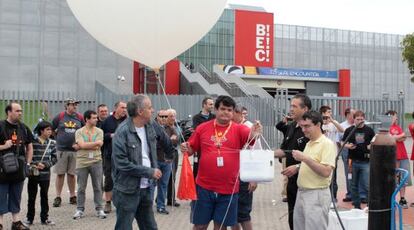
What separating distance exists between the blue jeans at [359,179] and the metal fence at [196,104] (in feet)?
32.9

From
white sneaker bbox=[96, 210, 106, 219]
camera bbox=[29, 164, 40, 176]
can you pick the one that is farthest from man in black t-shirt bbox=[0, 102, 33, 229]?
white sneaker bbox=[96, 210, 106, 219]

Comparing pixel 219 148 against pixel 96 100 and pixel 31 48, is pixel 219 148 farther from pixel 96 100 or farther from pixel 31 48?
pixel 31 48

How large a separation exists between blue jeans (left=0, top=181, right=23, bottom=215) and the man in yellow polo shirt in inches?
161

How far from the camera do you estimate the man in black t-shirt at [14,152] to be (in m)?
6.96

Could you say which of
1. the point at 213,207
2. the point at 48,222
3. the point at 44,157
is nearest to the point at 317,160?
the point at 213,207

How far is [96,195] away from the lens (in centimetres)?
853

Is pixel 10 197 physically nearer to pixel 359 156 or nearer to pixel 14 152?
pixel 14 152

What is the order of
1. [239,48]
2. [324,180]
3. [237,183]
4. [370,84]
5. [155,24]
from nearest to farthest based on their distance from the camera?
[324,180], [237,183], [155,24], [239,48], [370,84]

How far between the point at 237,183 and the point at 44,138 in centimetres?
388

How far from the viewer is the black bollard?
4.86m

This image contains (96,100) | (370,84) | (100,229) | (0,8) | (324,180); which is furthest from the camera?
(370,84)

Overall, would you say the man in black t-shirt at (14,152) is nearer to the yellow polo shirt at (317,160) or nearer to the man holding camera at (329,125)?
the yellow polo shirt at (317,160)

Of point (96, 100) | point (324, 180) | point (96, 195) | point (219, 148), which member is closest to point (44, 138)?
point (96, 195)

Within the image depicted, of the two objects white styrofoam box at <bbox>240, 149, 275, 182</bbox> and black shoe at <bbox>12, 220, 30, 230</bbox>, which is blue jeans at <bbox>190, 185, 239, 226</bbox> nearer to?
white styrofoam box at <bbox>240, 149, 275, 182</bbox>
